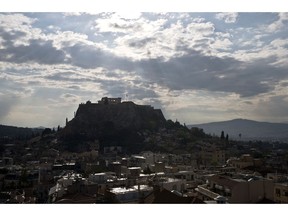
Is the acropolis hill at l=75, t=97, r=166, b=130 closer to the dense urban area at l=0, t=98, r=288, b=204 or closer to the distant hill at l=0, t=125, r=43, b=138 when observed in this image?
the dense urban area at l=0, t=98, r=288, b=204

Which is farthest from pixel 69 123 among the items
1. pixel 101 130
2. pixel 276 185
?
pixel 276 185

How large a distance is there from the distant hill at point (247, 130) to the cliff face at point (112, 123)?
6.17 metres

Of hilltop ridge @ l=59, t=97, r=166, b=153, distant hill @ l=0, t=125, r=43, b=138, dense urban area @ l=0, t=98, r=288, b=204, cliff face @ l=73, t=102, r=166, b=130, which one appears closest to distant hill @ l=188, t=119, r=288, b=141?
dense urban area @ l=0, t=98, r=288, b=204

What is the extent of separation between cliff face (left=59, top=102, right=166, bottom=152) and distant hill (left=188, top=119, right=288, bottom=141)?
617cm

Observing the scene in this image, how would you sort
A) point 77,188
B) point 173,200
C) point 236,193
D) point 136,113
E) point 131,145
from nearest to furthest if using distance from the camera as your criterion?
point 173,200, point 236,193, point 77,188, point 131,145, point 136,113

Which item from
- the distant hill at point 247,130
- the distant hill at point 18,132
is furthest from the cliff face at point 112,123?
the distant hill at point 247,130

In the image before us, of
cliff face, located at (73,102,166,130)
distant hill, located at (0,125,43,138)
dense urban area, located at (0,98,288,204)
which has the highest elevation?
cliff face, located at (73,102,166,130)

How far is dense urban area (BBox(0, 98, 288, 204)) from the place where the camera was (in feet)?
30.0

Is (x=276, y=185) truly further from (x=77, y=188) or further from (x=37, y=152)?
(x=37, y=152)

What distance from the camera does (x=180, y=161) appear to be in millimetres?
22938

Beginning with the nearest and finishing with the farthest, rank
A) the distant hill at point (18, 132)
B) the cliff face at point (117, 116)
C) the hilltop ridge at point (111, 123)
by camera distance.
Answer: the hilltop ridge at point (111, 123) → the distant hill at point (18, 132) → the cliff face at point (117, 116)

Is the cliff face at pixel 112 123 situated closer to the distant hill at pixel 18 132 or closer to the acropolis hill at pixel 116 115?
the acropolis hill at pixel 116 115

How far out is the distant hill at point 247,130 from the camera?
3223 cm

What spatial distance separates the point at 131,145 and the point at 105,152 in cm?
311
